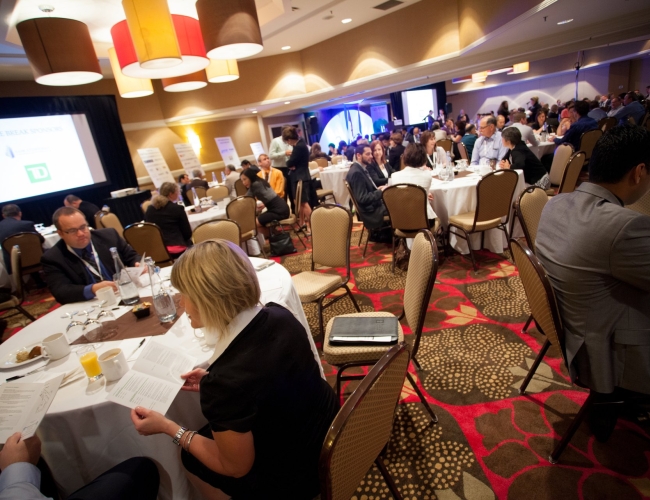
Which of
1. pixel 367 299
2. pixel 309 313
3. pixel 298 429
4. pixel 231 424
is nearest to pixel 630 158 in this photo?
pixel 298 429

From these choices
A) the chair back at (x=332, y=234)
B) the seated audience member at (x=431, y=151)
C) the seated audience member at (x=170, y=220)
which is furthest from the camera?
the seated audience member at (x=431, y=151)

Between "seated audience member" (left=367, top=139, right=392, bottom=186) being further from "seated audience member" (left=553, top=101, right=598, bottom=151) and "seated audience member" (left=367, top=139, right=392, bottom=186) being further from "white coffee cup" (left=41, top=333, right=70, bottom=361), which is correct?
"white coffee cup" (left=41, top=333, right=70, bottom=361)

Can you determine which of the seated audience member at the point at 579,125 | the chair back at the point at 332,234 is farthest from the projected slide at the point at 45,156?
the seated audience member at the point at 579,125

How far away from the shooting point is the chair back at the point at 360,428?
81cm

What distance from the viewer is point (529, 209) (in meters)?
2.42

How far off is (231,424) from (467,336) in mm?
2073

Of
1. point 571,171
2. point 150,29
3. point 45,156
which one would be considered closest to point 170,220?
point 150,29

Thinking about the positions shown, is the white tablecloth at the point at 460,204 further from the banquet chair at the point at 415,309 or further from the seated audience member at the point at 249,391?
the seated audience member at the point at 249,391

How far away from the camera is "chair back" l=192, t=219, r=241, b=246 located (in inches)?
120

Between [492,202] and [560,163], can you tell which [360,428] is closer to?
[492,202]

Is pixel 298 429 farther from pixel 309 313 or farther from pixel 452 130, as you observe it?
pixel 452 130

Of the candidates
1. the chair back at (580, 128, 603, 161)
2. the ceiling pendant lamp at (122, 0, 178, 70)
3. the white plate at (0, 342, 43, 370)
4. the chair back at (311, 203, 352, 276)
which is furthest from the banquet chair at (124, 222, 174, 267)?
the chair back at (580, 128, 603, 161)

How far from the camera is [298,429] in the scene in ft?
3.48

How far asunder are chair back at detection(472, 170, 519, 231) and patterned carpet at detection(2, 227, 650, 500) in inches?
33.7
